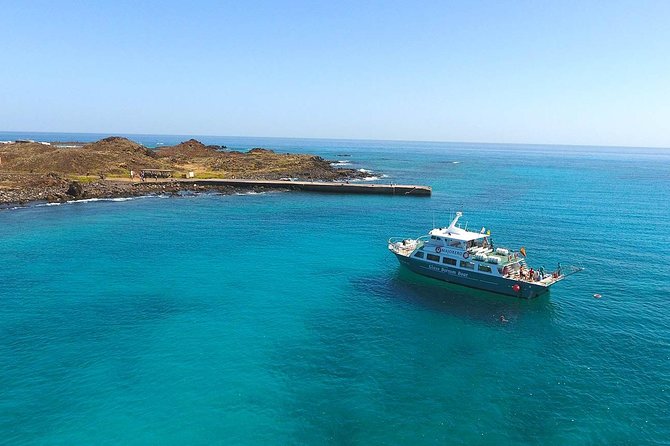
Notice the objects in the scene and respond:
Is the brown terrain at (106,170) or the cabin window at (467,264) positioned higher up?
the brown terrain at (106,170)

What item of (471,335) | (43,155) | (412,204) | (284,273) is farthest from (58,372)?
(43,155)

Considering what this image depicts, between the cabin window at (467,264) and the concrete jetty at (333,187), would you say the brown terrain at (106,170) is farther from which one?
the cabin window at (467,264)

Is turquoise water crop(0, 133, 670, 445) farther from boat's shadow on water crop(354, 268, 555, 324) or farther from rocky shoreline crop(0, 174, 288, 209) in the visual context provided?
rocky shoreline crop(0, 174, 288, 209)

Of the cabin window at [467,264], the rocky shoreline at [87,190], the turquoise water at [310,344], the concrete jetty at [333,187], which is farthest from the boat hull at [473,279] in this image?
the rocky shoreline at [87,190]

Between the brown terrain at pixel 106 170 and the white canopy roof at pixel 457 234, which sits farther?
the brown terrain at pixel 106 170

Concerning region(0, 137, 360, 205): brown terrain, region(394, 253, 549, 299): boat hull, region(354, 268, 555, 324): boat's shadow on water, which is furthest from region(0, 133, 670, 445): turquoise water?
region(0, 137, 360, 205): brown terrain

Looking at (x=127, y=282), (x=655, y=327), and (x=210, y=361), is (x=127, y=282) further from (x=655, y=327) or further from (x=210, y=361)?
(x=655, y=327)
